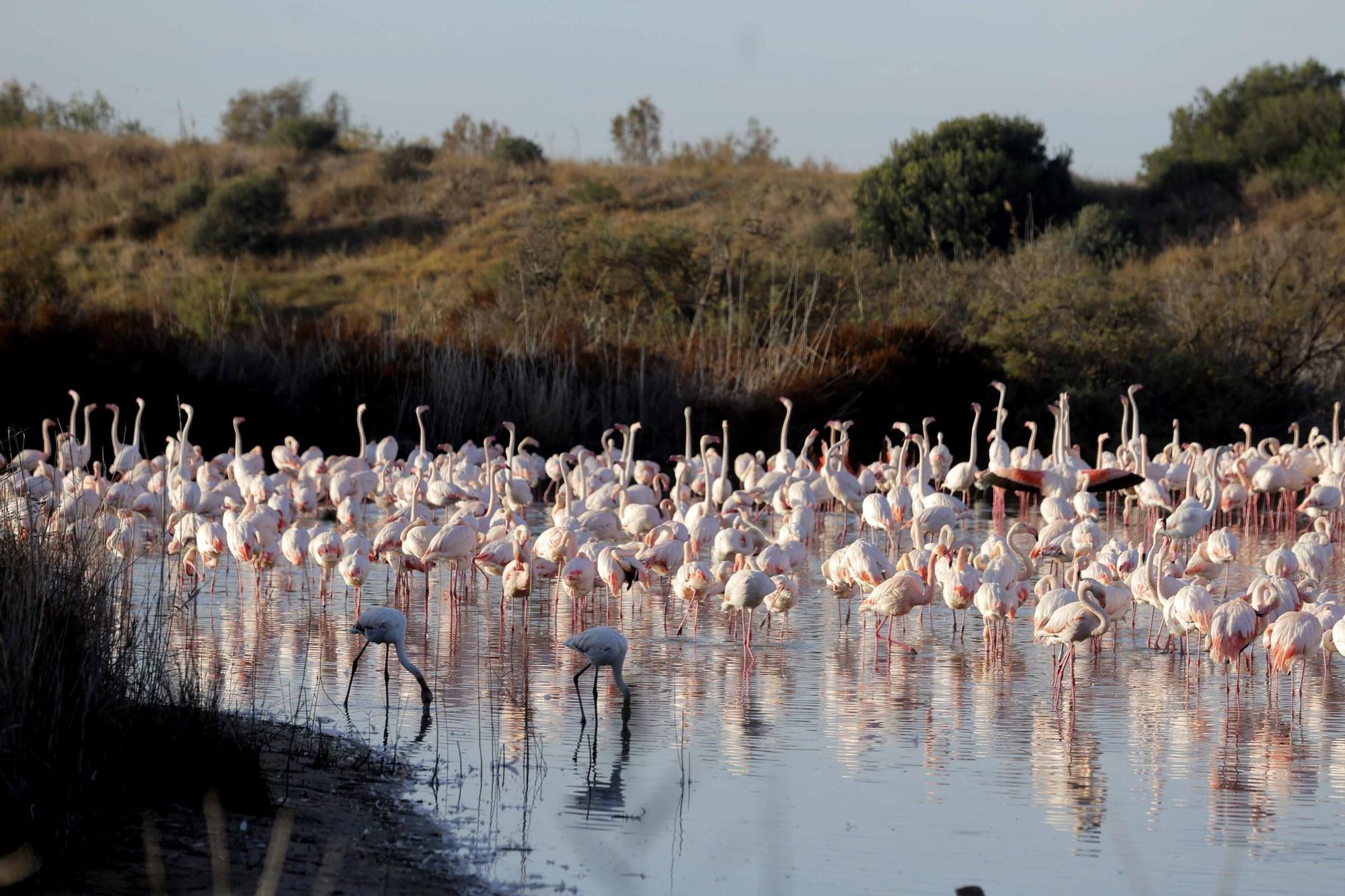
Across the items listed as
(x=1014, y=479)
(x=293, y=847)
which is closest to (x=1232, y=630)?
(x=293, y=847)

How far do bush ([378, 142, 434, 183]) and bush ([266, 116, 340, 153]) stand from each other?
286cm

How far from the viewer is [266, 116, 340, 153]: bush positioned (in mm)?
47375

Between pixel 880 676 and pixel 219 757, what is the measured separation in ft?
13.1

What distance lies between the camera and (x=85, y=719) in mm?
4895

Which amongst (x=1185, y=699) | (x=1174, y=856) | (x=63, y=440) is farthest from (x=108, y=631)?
(x=63, y=440)

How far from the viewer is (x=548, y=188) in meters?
Answer: 44.0

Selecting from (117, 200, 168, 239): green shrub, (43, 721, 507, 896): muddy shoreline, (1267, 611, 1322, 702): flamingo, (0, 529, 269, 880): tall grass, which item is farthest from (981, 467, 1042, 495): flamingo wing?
(117, 200, 168, 239): green shrub

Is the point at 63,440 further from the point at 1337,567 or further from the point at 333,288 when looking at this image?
the point at 333,288

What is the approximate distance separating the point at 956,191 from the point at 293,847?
34.9m

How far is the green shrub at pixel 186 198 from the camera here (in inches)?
1624

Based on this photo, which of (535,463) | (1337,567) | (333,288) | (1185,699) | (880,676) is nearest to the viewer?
(1185,699)

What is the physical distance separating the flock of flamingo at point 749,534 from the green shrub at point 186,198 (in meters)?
25.9

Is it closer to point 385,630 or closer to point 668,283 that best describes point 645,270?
point 668,283

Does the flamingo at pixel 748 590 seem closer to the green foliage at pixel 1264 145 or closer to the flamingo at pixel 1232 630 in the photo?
the flamingo at pixel 1232 630
